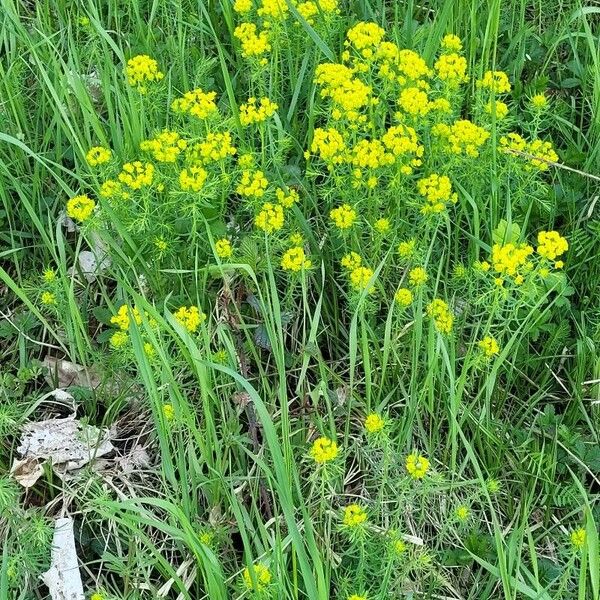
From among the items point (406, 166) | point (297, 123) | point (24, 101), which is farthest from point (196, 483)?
point (24, 101)

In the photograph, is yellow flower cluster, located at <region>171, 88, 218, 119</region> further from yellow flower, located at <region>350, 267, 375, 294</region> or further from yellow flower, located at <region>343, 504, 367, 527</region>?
yellow flower, located at <region>343, 504, 367, 527</region>

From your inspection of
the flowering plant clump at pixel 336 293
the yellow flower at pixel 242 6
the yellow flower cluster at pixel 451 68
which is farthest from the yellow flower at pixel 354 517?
the yellow flower at pixel 242 6

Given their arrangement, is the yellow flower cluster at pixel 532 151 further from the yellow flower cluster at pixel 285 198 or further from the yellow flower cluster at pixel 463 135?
the yellow flower cluster at pixel 285 198

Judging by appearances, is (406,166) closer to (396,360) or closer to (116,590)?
(396,360)

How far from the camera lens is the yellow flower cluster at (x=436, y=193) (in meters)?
2.48

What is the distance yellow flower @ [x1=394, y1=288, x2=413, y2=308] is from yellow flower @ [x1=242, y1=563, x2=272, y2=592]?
0.84 metres

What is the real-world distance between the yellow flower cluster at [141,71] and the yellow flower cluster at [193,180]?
1.55ft

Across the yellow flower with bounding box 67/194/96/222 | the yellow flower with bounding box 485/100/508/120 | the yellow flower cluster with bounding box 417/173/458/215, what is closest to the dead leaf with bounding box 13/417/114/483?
the yellow flower with bounding box 67/194/96/222

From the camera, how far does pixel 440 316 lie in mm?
2422

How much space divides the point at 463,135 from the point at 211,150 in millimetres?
742

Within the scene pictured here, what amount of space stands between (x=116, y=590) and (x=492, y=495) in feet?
3.45

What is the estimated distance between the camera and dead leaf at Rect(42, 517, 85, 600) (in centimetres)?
Answer: 224

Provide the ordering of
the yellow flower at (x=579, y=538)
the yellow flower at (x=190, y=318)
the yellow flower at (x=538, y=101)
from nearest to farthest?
the yellow flower at (x=579, y=538)
the yellow flower at (x=190, y=318)
the yellow flower at (x=538, y=101)

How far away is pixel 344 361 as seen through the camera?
8.80 ft
